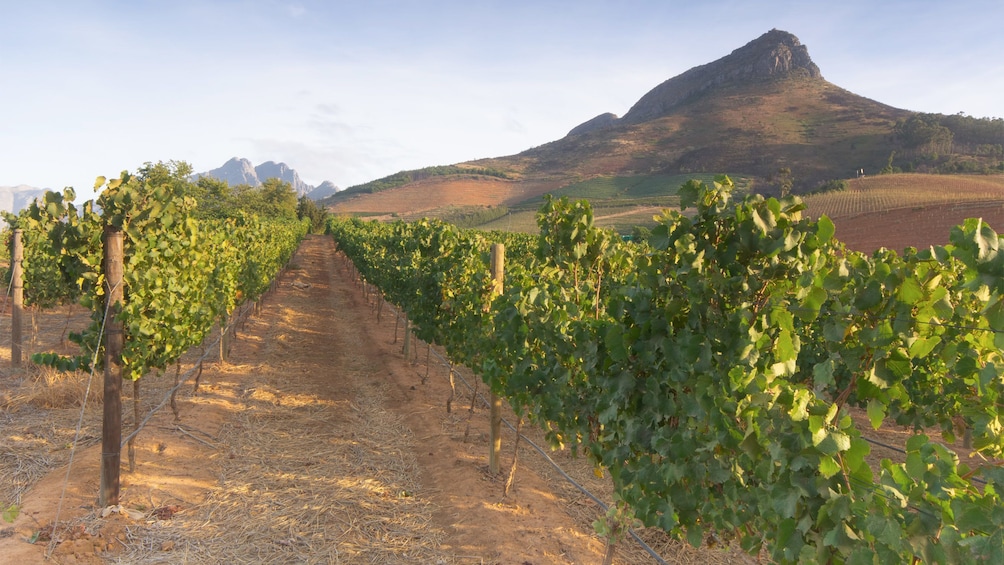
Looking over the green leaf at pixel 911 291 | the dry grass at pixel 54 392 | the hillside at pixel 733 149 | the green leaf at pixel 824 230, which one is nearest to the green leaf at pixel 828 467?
the green leaf at pixel 911 291

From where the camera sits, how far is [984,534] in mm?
1623

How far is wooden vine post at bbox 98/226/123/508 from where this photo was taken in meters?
4.96

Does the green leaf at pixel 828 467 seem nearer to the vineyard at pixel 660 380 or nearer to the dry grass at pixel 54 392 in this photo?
the vineyard at pixel 660 380

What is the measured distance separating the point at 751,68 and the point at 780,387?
154 meters

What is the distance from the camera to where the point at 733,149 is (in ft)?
307

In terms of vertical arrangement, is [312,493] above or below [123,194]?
below

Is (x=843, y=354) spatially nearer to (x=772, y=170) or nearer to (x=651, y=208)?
(x=651, y=208)

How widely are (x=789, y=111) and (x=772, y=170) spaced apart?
36.8 m

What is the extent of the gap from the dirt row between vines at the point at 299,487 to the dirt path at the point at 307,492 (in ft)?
0.06

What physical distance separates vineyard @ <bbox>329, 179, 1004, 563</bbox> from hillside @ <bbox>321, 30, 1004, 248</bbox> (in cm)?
5159

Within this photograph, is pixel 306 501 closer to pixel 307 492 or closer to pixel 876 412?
pixel 307 492

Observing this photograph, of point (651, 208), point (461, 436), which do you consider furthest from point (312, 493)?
point (651, 208)

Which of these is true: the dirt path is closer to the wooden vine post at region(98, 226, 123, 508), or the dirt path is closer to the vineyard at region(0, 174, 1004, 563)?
the vineyard at region(0, 174, 1004, 563)

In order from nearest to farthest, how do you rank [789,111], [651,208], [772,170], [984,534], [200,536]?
[984,534] < [200,536] < [651,208] < [772,170] < [789,111]
